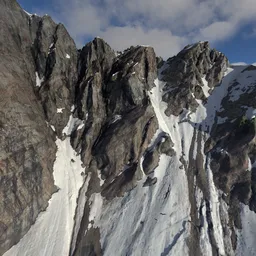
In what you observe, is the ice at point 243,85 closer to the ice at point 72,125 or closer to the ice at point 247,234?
the ice at point 247,234

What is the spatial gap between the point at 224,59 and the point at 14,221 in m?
82.7

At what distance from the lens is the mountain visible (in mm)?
43781

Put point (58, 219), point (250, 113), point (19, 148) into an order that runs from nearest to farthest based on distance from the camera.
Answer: point (58, 219)
point (19, 148)
point (250, 113)

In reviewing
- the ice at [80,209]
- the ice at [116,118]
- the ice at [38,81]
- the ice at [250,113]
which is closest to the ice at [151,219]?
the ice at [80,209]

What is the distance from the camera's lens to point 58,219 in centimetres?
4706

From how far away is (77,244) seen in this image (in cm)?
4384

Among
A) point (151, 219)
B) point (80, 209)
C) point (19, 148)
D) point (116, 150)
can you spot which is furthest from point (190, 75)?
point (19, 148)

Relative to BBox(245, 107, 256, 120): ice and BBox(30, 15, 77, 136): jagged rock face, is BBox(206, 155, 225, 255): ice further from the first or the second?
BBox(30, 15, 77, 136): jagged rock face

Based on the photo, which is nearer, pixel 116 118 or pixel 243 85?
pixel 116 118

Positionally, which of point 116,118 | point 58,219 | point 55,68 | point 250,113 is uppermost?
point 55,68

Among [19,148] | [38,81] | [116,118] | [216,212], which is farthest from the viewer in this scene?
[38,81]

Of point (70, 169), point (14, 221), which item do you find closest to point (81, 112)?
point (70, 169)

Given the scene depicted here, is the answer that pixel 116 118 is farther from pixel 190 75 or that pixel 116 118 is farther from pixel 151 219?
pixel 190 75

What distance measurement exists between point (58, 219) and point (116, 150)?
1967cm
